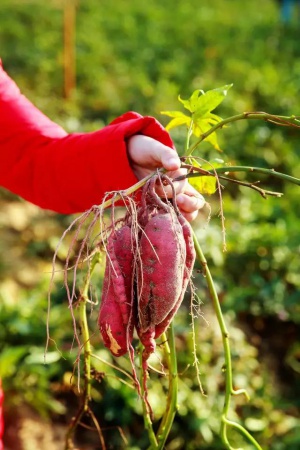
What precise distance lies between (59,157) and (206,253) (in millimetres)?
1714

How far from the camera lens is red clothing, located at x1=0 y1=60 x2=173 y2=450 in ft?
4.24

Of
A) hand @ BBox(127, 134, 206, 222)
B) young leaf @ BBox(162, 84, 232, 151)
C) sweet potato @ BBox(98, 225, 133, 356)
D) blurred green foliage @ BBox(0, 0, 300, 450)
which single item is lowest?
blurred green foliage @ BBox(0, 0, 300, 450)

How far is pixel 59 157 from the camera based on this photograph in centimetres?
150

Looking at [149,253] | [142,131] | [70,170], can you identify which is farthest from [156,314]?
[70,170]

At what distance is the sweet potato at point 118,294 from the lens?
1010 mm

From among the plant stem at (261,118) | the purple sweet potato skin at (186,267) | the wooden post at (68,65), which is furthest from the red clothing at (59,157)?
the wooden post at (68,65)

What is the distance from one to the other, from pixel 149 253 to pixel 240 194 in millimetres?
3250

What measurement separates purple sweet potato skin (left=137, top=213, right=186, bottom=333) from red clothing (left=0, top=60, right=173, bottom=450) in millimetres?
285

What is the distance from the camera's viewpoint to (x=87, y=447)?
2.40 meters

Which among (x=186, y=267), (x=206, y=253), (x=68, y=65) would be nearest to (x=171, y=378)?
(x=186, y=267)

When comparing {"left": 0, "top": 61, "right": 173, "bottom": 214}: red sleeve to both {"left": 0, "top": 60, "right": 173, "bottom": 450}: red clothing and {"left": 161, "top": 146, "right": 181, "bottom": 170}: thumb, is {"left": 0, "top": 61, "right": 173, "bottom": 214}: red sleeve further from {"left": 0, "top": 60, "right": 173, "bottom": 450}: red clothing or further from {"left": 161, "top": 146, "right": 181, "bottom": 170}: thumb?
{"left": 161, "top": 146, "right": 181, "bottom": 170}: thumb

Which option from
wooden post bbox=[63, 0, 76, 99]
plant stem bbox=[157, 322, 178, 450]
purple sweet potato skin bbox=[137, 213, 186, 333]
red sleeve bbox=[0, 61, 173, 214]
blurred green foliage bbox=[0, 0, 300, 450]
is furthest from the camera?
wooden post bbox=[63, 0, 76, 99]

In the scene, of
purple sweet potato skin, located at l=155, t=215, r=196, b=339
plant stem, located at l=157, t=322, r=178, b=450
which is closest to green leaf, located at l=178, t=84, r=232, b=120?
purple sweet potato skin, located at l=155, t=215, r=196, b=339

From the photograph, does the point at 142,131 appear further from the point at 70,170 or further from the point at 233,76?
Result: the point at 233,76
